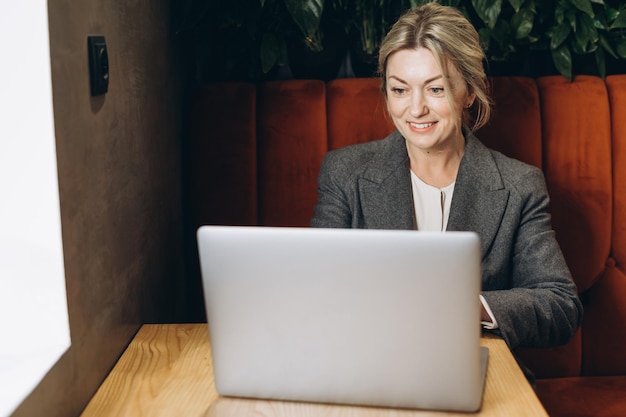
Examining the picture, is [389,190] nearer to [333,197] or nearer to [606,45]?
[333,197]

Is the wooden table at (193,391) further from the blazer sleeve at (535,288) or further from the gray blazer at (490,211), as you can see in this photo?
the gray blazer at (490,211)

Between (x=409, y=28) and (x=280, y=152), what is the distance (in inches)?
17.8

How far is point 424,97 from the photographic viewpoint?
170 cm

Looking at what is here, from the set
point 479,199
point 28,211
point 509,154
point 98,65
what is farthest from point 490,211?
point 28,211

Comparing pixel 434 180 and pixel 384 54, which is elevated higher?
pixel 384 54

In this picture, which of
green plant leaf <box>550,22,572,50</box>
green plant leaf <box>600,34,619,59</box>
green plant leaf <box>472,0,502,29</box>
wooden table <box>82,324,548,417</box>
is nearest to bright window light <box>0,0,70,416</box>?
wooden table <box>82,324,548,417</box>

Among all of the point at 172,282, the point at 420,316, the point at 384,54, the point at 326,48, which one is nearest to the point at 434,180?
the point at 384,54

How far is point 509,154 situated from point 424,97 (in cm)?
34

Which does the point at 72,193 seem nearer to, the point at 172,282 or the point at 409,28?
the point at 172,282

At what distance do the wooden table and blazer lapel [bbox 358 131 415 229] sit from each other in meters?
0.48

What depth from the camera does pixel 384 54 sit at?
1.76 m

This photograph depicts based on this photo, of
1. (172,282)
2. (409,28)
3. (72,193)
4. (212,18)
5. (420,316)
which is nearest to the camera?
(420,316)

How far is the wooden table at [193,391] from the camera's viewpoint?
40.9 inches

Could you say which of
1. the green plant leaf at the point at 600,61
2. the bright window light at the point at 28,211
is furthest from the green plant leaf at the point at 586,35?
the bright window light at the point at 28,211
